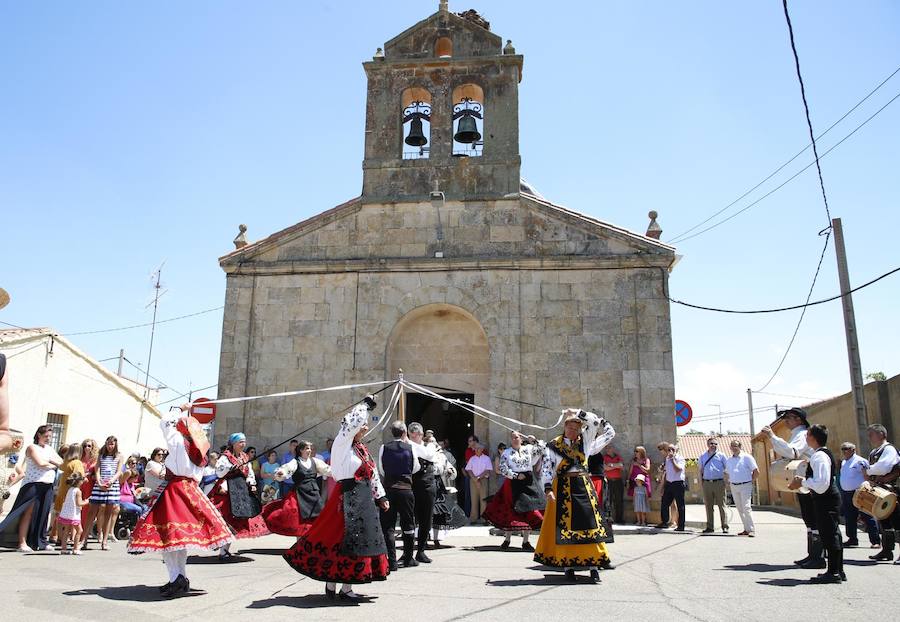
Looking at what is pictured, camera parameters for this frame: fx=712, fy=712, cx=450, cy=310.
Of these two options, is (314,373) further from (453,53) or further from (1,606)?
(1,606)

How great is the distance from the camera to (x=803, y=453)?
8.37 meters

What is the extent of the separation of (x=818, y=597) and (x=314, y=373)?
1070cm

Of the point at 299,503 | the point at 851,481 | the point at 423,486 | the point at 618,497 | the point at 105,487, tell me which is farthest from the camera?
the point at 618,497

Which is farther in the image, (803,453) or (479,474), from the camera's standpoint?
(479,474)

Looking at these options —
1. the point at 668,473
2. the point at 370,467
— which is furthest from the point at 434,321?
the point at 370,467

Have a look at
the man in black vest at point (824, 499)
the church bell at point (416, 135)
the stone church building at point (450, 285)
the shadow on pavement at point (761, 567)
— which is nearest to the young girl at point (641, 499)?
the stone church building at point (450, 285)

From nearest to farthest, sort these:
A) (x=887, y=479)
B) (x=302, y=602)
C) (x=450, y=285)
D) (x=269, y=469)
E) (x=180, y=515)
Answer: (x=302, y=602)
(x=180, y=515)
(x=887, y=479)
(x=269, y=469)
(x=450, y=285)

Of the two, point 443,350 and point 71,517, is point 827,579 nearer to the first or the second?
point 443,350

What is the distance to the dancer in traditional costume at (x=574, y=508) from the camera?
741 cm

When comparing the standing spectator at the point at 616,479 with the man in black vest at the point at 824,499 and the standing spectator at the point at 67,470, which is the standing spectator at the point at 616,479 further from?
the standing spectator at the point at 67,470

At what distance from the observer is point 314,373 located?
1516 centimetres

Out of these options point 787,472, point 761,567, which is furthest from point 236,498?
point 787,472

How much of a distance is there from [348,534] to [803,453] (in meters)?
5.40

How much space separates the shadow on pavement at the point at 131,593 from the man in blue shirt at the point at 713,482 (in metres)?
9.54
